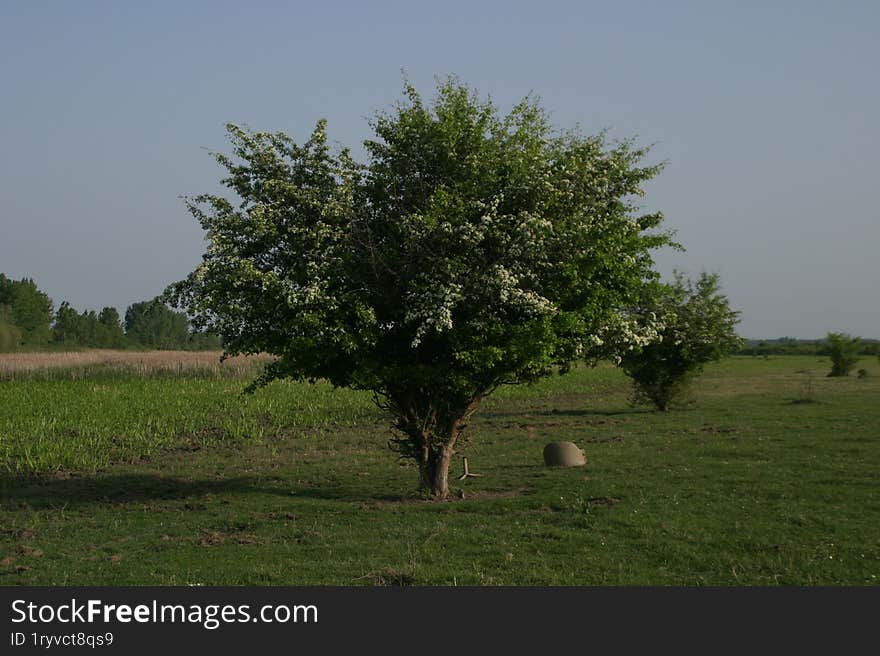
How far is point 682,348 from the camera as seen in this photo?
43.2 metres

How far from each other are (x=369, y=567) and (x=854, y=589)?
7153mm

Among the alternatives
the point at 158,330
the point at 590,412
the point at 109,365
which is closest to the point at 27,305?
the point at 158,330

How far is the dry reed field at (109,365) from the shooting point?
62.1 m

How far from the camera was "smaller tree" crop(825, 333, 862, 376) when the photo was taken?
82625mm

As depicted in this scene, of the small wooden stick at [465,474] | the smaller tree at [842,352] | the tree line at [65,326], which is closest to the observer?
the small wooden stick at [465,474]

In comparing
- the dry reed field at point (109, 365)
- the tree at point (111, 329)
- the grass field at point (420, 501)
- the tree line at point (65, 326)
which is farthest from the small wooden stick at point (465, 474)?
the tree at point (111, 329)

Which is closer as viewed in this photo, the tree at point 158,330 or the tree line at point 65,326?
the tree line at point 65,326

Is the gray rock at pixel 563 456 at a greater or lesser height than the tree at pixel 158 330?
lesser

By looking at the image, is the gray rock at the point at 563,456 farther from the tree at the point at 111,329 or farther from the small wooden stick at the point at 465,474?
the tree at the point at 111,329

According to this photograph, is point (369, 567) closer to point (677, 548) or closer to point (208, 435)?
point (677, 548)

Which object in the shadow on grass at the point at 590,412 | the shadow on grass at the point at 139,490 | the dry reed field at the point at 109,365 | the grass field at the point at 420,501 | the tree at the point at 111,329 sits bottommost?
the shadow on grass at the point at 139,490

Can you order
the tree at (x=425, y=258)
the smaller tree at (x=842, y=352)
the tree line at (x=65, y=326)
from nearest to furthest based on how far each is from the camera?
the tree at (x=425, y=258)
the smaller tree at (x=842, y=352)
the tree line at (x=65, y=326)

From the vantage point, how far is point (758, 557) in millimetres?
13570

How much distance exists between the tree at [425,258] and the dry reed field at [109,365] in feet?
139
